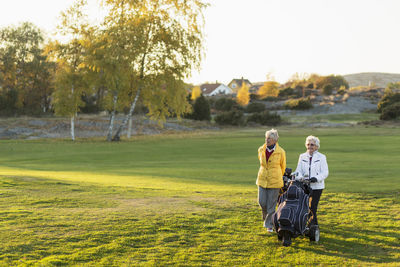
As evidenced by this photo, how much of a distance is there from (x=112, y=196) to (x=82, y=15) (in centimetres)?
3656

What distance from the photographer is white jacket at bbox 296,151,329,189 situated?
7746mm

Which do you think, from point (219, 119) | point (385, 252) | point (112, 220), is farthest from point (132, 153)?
point (219, 119)

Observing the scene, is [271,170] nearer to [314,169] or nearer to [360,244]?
[314,169]

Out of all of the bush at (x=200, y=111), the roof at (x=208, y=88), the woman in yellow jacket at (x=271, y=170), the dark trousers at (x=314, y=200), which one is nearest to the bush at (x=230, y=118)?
the bush at (x=200, y=111)

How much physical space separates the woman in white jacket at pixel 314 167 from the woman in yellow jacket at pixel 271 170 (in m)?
0.36

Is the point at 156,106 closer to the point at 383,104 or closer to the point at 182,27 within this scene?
the point at 182,27

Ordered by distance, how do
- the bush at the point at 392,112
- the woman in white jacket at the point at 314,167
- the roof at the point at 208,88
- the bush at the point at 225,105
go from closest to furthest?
the woman in white jacket at the point at 314,167 → the bush at the point at 392,112 → the bush at the point at 225,105 → the roof at the point at 208,88

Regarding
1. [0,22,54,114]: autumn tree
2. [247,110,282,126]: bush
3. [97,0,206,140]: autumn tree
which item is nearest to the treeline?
[97,0,206,140]: autumn tree

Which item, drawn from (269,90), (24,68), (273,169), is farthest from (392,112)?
(273,169)

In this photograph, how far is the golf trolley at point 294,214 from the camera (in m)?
7.38

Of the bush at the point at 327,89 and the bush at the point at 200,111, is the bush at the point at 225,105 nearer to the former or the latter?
the bush at the point at 200,111

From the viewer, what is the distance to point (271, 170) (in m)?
7.94

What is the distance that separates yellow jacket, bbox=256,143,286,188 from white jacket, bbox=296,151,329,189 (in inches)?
13.6

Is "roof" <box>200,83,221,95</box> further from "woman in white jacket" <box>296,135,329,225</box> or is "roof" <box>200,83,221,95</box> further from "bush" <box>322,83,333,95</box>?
"woman in white jacket" <box>296,135,329,225</box>
